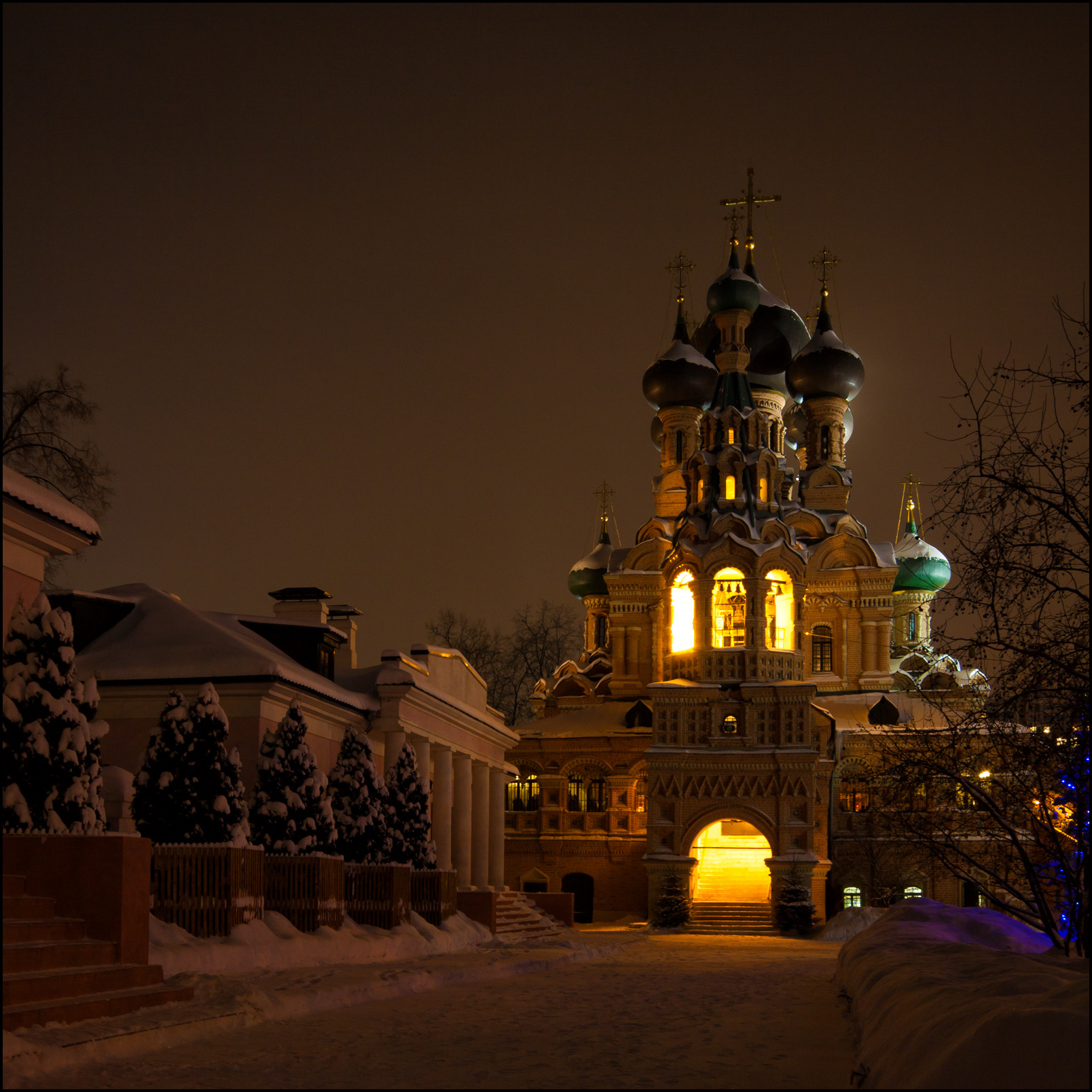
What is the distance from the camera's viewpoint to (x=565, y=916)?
1460 inches

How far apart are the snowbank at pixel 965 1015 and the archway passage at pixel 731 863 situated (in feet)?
93.6

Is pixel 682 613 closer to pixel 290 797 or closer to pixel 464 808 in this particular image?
pixel 464 808

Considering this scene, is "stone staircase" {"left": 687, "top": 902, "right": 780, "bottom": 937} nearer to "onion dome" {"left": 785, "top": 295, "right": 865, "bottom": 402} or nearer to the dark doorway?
the dark doorway

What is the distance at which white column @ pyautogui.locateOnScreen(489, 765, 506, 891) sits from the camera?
1465 inches

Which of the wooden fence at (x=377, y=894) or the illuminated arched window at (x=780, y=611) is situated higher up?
the illuminated arched window at (x=780, y=611)

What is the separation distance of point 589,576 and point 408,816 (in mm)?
34148

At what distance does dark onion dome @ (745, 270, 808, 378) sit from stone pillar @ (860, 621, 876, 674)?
40.0 ft

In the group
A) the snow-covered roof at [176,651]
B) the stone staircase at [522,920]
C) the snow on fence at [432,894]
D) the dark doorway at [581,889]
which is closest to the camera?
the snow-covered roof at [176,651]

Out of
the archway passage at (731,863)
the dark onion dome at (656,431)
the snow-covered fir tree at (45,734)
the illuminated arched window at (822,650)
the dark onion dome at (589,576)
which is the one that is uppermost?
the dark onion dome at (656,431)

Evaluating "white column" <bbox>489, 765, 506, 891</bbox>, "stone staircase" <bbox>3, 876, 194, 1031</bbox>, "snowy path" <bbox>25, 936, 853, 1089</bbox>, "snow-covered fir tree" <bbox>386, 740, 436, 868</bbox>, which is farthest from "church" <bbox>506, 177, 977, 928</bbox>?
"stone staircase" <bbox>3, 876, 194, 1031</bbox>

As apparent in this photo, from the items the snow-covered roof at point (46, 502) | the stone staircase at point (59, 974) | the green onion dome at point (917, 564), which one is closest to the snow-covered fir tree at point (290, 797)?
the snow-covered roof at point (46, 502)

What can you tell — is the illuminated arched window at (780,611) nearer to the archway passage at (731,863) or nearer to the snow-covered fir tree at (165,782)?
the archway passage at (731,863)

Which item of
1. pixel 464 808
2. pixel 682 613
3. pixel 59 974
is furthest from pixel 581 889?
pixel 59 974

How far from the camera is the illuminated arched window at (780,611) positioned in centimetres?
4588
